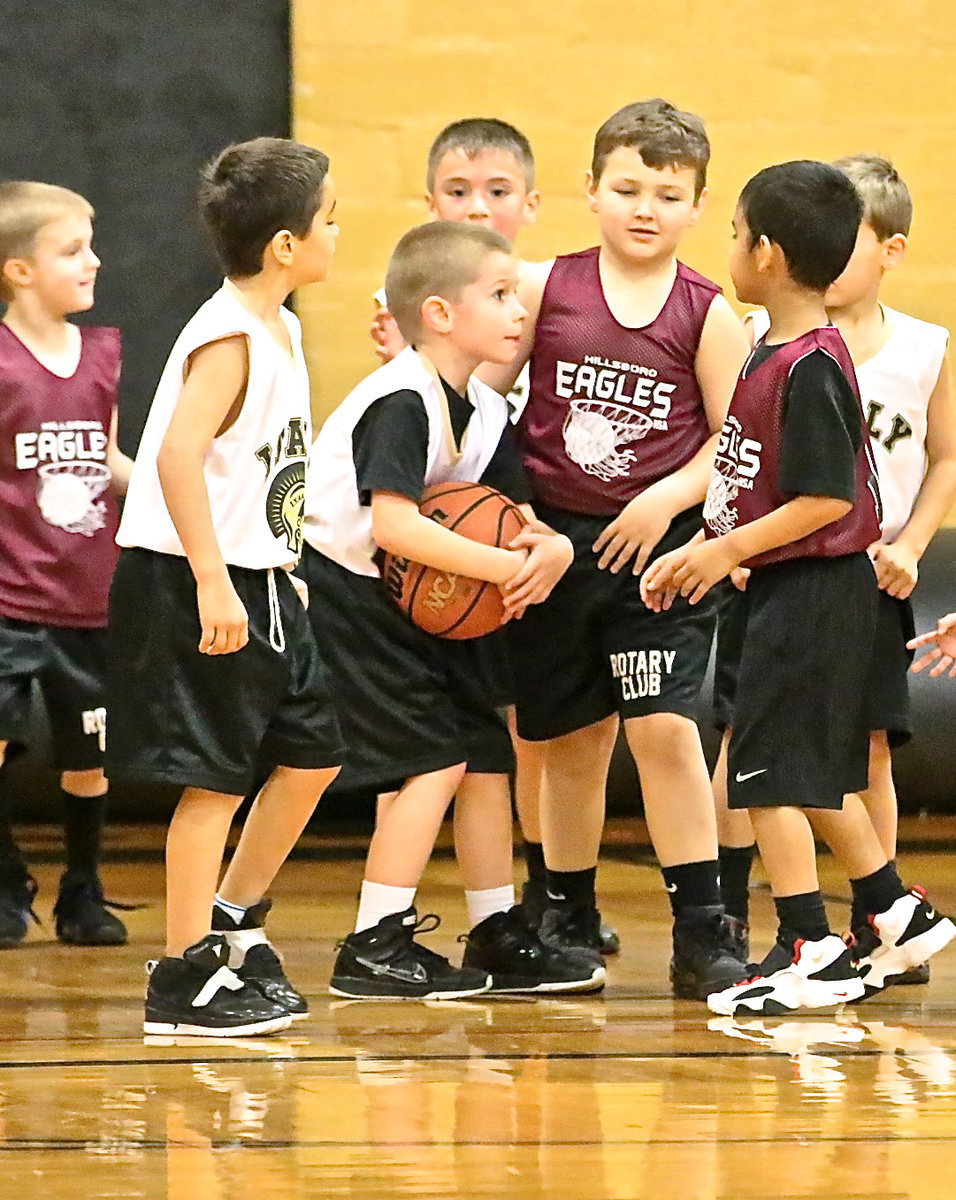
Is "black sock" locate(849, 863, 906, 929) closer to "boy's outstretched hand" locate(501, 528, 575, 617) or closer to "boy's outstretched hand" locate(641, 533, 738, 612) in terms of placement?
"boy's outstretched hand" locate(641, 533, 738, 612)

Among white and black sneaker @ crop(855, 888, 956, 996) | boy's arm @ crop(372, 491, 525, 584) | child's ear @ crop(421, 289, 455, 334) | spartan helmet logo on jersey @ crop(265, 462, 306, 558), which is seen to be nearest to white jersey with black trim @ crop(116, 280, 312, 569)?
spartan helmet logo on jersey @ crop(265, 462, 306, 558)

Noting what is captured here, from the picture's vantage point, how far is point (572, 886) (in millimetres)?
3875

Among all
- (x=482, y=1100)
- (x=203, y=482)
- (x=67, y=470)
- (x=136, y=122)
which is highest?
(x=136, y=122)

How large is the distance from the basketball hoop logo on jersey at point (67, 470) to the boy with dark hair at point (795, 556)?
1514mm

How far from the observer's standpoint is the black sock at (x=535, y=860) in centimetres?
413

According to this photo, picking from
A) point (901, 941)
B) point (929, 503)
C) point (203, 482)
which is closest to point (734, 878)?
point (901, 941)

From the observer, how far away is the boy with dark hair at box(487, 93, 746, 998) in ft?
11.9

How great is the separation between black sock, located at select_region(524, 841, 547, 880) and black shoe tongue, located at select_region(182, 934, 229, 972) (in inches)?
43.8

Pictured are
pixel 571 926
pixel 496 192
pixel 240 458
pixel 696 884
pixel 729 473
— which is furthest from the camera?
pixel 496 192

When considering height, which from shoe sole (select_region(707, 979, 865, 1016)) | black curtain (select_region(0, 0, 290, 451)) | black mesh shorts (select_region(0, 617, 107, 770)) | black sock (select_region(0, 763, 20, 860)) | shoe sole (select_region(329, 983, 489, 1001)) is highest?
black curtain (select_region(0, 0, 290, 451))

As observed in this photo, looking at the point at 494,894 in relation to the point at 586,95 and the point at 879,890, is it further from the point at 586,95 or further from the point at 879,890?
the point at 586,95

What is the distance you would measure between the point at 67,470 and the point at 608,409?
51.1 inches

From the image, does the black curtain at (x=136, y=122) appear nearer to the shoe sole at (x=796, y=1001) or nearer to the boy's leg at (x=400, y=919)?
the boy's leg at (x=400, y=919)

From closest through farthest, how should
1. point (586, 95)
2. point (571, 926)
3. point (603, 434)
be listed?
point (603, 434) → point (571, 926) → point (586, 95)
